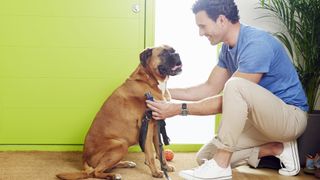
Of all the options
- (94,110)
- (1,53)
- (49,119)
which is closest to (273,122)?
(94,110)

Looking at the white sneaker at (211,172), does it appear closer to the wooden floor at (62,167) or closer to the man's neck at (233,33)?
the wooden floor at (62,167)

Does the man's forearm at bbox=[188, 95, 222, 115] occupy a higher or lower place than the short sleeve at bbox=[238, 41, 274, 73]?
lower

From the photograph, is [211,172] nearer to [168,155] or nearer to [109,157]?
[109,157]

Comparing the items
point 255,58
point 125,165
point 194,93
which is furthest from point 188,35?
point 125,165

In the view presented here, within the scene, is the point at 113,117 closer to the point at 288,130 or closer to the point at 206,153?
the point at 206,153

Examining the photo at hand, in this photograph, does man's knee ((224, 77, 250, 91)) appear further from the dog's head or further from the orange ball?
the orange ball

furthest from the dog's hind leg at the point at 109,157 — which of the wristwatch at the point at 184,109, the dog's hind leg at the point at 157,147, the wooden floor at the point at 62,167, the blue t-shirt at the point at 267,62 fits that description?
the blue t-shirt at the point at 267,62

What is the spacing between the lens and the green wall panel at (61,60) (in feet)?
10.6

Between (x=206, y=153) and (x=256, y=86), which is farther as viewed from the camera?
(x=206, y=153)

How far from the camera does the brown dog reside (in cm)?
268

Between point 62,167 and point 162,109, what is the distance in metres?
0.79

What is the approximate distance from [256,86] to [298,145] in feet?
2.54

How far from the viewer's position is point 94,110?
334 cm

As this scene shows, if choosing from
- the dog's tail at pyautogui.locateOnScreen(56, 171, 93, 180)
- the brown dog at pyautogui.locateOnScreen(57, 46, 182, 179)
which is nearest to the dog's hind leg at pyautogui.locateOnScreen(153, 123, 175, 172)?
the brown dog at pyautogui.locateOnScreen(57, 46, 182, 179)
